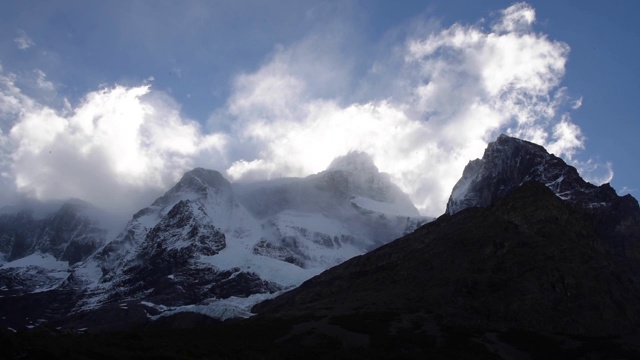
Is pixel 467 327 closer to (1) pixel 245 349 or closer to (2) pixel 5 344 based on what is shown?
(1) pixel 245 349

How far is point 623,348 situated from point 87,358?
122 metres

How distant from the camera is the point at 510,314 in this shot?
600 ft

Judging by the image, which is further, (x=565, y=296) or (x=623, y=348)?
(x=565, y=296)

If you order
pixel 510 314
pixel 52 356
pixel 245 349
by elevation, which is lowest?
pixel 52 356

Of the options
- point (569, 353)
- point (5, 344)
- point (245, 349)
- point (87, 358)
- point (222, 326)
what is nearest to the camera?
point (5, 344)

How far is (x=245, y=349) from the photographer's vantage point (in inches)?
5379

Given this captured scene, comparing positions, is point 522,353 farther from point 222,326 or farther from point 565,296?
point 222,326

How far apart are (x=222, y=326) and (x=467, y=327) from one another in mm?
70072

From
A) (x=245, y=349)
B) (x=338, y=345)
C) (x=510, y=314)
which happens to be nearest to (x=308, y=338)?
(x=338, y=345)

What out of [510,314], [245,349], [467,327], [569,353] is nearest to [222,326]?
[245,349]

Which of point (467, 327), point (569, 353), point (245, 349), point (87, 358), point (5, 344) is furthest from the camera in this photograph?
point (467, 327)

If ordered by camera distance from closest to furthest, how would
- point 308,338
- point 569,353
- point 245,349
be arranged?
point 245,349
point 569,353
point 308,338

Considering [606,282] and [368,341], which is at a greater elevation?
[606,282]

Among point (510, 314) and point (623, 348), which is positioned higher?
point (510, 314)
